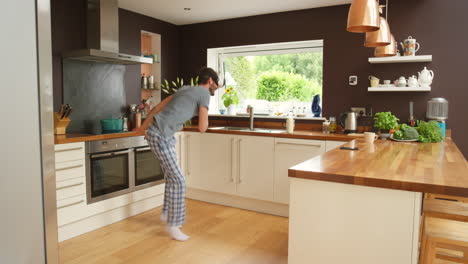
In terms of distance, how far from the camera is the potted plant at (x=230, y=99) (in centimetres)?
479

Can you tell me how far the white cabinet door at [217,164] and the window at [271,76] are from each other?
33.3 inches

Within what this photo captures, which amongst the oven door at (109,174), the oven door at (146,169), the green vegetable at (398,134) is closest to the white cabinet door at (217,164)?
the oven door at (146,169)

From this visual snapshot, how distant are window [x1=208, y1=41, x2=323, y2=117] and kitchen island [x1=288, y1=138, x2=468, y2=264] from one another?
2.70m

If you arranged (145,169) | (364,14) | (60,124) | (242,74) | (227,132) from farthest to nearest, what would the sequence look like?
(242,74) < (227,132) < (145,169) < (60,124) < (364,14)

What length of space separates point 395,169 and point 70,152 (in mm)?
2539

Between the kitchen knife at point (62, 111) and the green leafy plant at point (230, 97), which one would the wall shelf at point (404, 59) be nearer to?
the green leafy plant at point (230, 97)

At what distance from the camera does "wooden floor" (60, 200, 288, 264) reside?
2.71 meters

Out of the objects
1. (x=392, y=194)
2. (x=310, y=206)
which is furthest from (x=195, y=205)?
(x=392, y=194)

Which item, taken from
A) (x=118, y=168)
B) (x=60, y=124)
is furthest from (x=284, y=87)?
(x=60, y=124)

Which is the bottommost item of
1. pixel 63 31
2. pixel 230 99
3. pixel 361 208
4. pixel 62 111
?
pixel 361 208

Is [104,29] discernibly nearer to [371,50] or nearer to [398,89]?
[371,50]

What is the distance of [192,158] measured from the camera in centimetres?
432

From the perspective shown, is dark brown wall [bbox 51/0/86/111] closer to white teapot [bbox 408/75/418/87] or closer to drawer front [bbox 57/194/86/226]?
drawer front [bbox 57/194/86/226]

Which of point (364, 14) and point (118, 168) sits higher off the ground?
point (364, 14)
